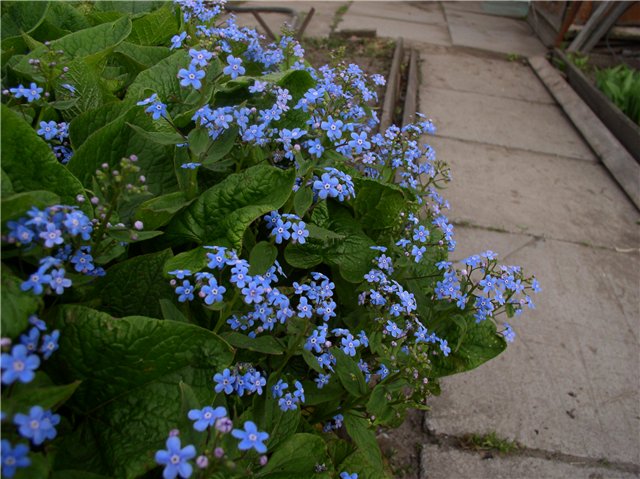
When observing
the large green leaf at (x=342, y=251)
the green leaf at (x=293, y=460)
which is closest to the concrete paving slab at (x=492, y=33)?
the large green leaf at (x=342, y=251)

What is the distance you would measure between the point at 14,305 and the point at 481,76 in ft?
21.8

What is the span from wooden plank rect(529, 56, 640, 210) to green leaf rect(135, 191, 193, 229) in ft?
12.9

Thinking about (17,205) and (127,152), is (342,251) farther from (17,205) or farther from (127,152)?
(17,205)

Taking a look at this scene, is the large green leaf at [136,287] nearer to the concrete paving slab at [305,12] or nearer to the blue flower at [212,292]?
the blue flower at [212,292]

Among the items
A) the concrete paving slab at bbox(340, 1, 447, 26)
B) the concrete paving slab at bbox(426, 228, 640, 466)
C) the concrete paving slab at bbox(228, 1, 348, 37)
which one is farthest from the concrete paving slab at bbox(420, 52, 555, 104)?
the concrete paving slab at bbox(426, 228, 640, 466)

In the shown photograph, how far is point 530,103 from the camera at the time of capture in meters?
6.48

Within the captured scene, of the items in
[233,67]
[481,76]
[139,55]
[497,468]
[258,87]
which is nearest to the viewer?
[233,67]

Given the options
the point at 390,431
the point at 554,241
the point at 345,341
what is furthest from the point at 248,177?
the point at 554,241

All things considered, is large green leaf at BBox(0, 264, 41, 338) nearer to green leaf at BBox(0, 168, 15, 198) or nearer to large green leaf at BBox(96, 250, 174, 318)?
green leaf at BBox(0, 168, 15, 198)

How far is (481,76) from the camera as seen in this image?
709cm

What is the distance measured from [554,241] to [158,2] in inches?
109

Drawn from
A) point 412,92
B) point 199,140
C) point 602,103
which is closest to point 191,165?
point 199,140

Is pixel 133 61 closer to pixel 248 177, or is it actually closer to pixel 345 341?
pixel 248 177

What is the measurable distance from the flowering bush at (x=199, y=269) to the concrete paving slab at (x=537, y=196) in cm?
196
